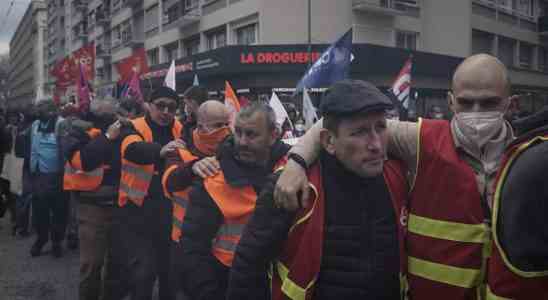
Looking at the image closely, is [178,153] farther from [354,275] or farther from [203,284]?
[354,275]

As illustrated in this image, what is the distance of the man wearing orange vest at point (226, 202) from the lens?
9.24 feet

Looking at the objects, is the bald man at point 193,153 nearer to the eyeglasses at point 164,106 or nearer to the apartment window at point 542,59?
the eyeglasses at point 164,106

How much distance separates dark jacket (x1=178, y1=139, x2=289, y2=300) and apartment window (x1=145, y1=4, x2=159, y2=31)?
30.9m

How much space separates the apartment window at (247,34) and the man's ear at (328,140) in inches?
808

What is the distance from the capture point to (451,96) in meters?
2.36

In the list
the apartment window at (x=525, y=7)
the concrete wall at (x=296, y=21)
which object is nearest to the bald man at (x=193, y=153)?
the concrete wall at (x=296, y=21)

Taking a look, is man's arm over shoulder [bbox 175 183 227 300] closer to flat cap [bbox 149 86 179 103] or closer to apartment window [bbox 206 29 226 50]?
flat cap [bbox 149 86 179 103]

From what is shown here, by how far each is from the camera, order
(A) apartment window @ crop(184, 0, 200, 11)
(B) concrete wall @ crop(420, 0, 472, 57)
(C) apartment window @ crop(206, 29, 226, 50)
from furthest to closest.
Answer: (A) apartment window @ crop(184, 0, 200, 11) → (C) apartment window @ crop(206, 29, 226, 50) → (B) concrete wall @ crop(420, 0, 472, 57)

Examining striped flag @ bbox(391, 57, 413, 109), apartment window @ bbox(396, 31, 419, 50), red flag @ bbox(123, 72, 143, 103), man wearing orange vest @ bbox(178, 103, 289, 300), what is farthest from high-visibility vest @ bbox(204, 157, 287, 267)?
apartment window @ bbox(396, 31, 419, 50)

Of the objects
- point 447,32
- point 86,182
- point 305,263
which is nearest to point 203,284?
point 305,263

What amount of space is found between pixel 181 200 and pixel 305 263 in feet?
6.80

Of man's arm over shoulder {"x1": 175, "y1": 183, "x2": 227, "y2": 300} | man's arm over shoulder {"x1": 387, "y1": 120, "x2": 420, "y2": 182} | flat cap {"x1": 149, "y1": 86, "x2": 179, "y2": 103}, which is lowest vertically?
man's arm over shoulder {"x1": 175, "y1": 183, "x2": 227, "y2": 300}

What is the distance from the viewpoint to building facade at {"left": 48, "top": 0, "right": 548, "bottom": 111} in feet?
68.5

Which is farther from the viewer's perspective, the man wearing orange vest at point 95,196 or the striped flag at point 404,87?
the striped flag at point 404,87
